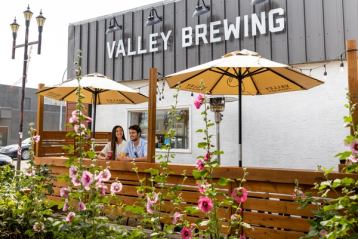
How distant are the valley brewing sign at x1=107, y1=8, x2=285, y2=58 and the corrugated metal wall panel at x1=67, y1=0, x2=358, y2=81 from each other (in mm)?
50

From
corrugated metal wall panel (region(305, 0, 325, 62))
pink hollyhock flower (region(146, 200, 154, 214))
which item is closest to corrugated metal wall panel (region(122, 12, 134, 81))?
corrugated metal wall panel (region(305, 0, 325, 62))

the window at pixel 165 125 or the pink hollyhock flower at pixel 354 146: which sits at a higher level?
the window at pixel 165 125

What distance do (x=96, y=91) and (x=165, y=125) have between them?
2245mm

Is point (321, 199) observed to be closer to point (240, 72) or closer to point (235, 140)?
point (240, 72)

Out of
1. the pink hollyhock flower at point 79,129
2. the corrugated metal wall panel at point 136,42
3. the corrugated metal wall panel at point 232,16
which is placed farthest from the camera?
the corrugated metal wall panel at point 136,42

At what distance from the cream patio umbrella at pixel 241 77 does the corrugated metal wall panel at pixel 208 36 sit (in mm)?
1824

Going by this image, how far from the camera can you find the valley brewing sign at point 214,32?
6.97 meters

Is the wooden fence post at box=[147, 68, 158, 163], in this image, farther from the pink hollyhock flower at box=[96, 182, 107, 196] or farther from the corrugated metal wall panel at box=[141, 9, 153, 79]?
the corrugated metal wall panel at box=[141, 9, 153, 79]

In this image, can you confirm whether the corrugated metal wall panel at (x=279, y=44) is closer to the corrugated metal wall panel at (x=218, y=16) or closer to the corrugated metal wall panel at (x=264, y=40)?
the corrugated metal wall panel at (x=264, y=40)

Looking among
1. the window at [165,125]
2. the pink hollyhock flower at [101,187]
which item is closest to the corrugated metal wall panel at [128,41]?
the window at [165,125]

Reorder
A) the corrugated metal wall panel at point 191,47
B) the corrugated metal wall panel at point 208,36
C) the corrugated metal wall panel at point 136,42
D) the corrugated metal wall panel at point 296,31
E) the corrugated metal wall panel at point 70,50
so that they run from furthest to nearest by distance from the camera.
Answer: the corrugated metal wall panel at point 70,50, the corrugated metal wall panel at point 136,42, the corrugated metal wall panel at point 191,47, the corrugated metal wall panel at point 296,31, the corrugated metal wall panel at point 208,36

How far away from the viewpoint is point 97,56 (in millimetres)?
9492

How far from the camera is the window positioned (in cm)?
799

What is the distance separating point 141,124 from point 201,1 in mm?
3343
